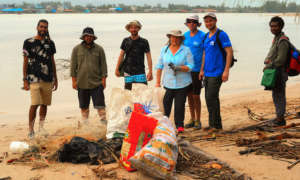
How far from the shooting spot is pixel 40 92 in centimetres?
563

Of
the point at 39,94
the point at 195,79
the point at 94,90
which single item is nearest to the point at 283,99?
the point at 195,79

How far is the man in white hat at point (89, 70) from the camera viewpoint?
560cm

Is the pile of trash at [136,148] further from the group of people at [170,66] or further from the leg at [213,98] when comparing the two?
the leg at [213,98]

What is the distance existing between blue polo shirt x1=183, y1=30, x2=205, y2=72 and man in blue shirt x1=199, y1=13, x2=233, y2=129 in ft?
0.70

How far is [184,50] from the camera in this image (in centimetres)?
527

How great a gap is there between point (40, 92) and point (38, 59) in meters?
0.51

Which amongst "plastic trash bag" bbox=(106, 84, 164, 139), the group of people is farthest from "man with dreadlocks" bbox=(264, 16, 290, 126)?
"plastic trash bag" bbox=(106, 84, 164, 139)

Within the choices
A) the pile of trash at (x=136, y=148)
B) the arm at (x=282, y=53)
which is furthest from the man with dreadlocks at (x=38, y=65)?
the arm at (x=282, y=53)

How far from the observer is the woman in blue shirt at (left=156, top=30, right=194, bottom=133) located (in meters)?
5.23

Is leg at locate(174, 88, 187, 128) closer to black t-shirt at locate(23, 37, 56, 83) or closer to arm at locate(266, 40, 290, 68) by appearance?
arm at locate(266, 40, 290, 68)

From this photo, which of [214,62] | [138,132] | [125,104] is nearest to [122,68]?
[125,104]

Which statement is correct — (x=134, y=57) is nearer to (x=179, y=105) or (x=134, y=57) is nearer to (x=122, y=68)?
(x=122, y=68)

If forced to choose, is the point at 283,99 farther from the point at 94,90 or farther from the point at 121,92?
the point at 94,90

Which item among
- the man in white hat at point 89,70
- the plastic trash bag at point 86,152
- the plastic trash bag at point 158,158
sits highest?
the man in white hat at point 89,70
